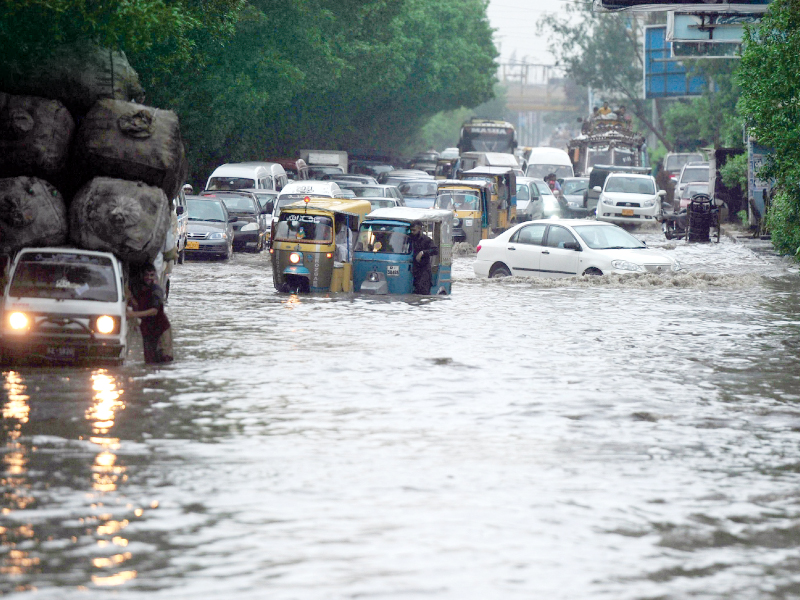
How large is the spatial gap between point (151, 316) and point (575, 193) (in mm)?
41054

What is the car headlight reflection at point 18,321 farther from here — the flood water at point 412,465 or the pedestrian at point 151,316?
the pedestrian at point 151,316

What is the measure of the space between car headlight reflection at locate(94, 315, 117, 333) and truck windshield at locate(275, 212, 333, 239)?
9.21 m

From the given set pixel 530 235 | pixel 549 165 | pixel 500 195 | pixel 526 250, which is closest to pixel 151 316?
pixel 526 250

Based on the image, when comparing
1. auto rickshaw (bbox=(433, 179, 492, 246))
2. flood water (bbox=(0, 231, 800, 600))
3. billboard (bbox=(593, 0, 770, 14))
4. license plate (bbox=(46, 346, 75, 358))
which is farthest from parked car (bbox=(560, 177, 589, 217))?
license plate (bbox=(46, 346, 75, 358))

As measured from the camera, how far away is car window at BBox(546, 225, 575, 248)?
2617 centimetres

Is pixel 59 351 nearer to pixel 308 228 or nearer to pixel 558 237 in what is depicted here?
pixel 308 228

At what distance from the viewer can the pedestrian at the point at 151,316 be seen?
625 inches

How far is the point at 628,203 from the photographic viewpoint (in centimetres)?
4744

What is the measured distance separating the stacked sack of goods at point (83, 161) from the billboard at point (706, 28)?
74.4 ft

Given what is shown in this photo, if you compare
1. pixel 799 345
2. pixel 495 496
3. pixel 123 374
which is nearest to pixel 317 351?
pixel 123 374

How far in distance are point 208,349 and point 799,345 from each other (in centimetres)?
821

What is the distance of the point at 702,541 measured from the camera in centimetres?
880

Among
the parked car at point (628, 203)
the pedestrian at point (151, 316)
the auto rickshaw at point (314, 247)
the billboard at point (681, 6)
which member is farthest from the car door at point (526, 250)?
the parked car at point (628, 203)

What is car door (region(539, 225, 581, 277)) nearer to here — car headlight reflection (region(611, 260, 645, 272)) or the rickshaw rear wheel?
car headlight reflection (region(611, 260, 645, 272))
